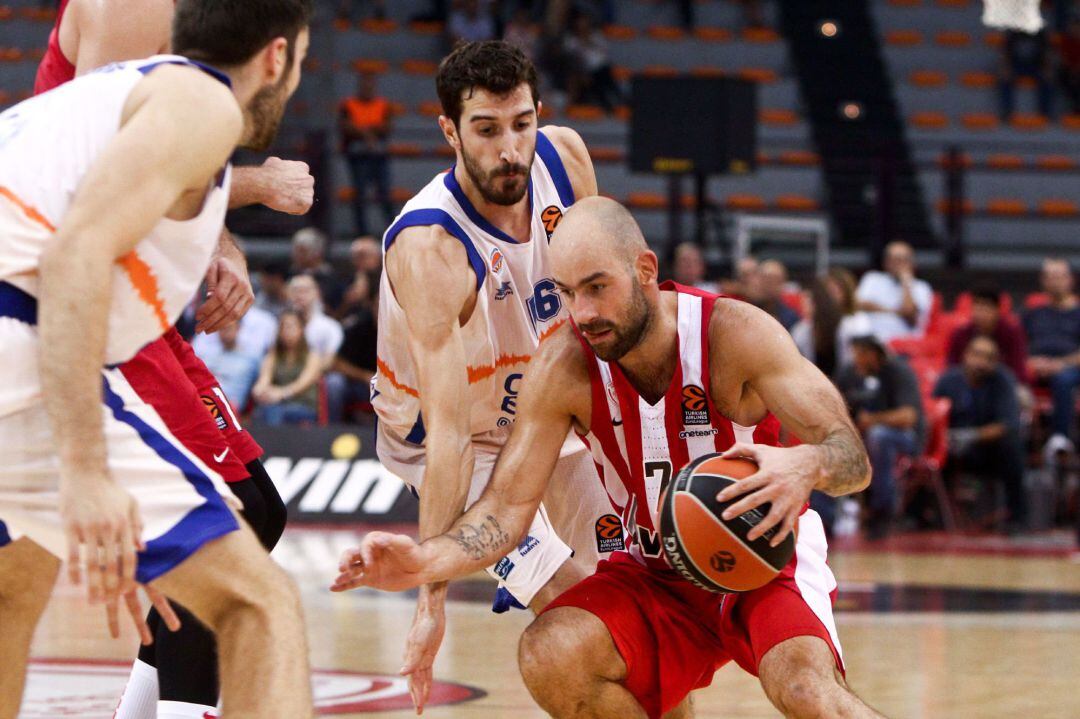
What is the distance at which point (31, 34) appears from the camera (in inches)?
707

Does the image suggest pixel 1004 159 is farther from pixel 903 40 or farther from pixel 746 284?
pixel 746 284

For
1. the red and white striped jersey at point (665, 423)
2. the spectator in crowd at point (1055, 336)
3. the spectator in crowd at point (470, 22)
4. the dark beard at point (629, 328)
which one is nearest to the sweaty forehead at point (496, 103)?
the red and white striped jersey at point (665, 423)

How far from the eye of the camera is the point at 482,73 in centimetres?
473

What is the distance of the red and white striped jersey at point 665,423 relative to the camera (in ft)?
13.8

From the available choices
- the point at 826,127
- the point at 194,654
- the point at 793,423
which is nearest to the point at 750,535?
the point at 793,423

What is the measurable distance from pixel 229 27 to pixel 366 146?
42.0 ft

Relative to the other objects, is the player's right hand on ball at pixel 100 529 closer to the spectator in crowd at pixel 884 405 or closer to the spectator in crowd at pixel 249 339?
the spectator in crowd at pixel 884 405

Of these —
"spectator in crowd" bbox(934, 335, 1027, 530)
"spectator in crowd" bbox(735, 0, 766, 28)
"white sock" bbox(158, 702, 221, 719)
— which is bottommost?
"spectator in crowd" bbox(934, 335, 1027, 530)

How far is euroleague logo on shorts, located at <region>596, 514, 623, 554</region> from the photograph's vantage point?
5043 mm

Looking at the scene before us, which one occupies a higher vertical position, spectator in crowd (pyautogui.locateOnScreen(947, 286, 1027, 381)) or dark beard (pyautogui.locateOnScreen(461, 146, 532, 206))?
dark beard (pyautogui.locateOnScreen(461, 146, 532, 206))

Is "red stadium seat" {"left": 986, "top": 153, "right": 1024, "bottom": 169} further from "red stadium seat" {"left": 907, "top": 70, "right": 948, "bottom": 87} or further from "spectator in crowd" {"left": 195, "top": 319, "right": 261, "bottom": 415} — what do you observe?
"spectator in crowd" {"left": 195, "top": 319, "right": 261, "bottom": 415}

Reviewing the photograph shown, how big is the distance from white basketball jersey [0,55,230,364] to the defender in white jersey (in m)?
1.35

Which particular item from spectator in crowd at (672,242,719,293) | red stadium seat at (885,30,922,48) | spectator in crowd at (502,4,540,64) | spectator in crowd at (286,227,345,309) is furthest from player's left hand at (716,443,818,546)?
red stadium seat at (885,30,922,48)

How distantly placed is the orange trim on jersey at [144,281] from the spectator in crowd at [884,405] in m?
8.73
